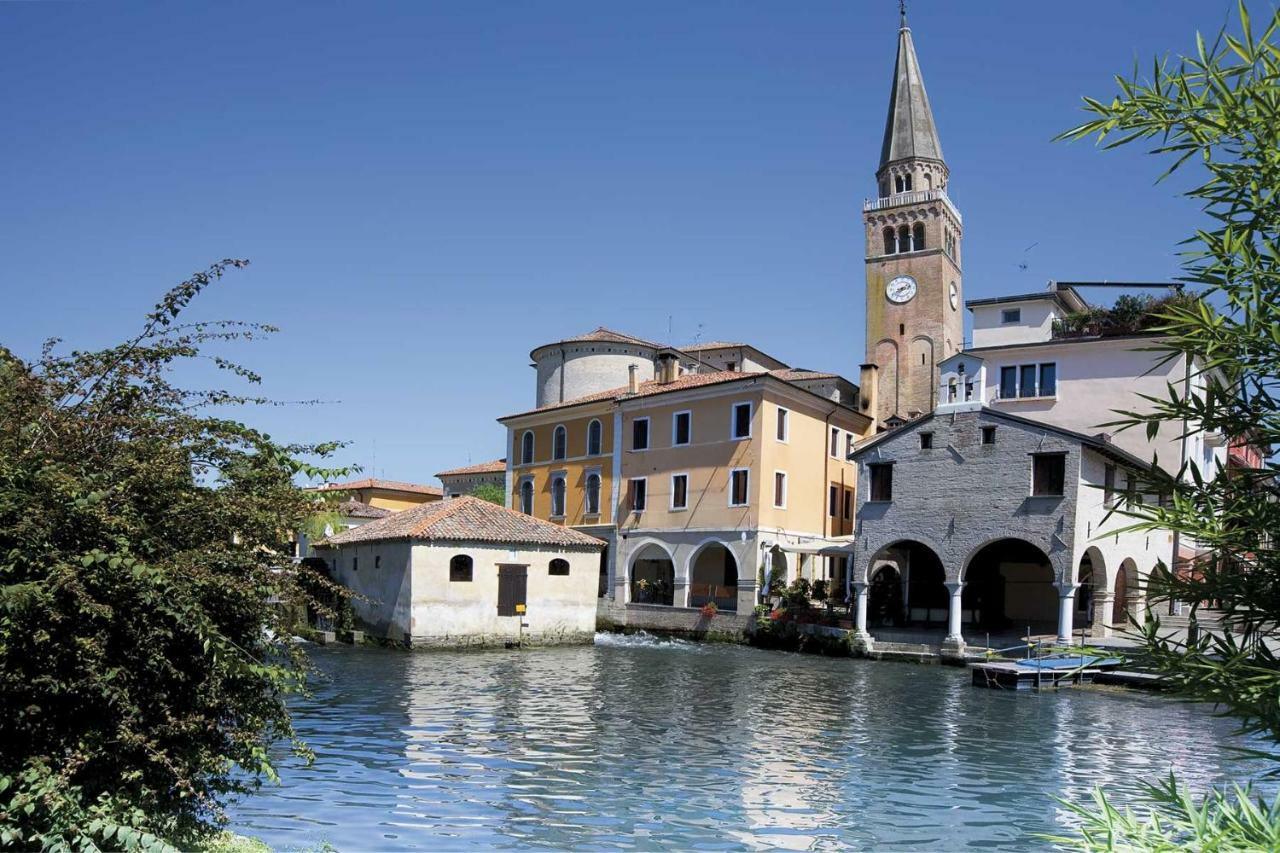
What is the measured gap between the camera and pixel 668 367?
4384 cm

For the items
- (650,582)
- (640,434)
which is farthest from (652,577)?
(640,434)

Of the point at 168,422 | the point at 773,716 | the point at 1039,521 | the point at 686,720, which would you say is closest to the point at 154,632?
the point at 168,422

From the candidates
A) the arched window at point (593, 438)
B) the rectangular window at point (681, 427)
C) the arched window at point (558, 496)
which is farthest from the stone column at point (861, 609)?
the arched window at point (558, 496)

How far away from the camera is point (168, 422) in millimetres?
7590

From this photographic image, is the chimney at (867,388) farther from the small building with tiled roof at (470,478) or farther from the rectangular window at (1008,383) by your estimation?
the small building with tiled roof at (470,478)

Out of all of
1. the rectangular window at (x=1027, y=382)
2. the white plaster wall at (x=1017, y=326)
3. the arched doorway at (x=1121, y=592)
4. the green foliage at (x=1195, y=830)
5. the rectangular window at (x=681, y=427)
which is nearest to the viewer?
the green foliage at (x=1195, y=830)

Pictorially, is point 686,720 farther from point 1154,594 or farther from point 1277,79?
point 1277,79

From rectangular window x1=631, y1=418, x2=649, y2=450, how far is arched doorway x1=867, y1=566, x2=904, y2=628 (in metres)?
10.9

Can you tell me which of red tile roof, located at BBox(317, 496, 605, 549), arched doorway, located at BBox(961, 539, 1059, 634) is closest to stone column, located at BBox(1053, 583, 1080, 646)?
arched doorway, located at BBox(961, 539, 1059, 634)

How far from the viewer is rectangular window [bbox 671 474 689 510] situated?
39.2m

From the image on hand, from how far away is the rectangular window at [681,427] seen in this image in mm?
39531

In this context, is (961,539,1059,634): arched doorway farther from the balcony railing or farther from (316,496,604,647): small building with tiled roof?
the balcony railing

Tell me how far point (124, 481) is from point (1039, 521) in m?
26.3

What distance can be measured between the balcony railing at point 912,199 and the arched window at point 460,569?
123ft
